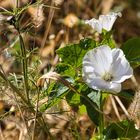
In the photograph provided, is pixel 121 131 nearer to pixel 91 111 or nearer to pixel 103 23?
pixel 91 111

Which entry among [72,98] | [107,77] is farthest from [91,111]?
[107,77]

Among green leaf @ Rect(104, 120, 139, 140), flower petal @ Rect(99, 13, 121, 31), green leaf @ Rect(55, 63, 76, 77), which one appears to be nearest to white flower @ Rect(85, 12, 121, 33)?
flower petal @ Rect(99, 13, 121, 31)

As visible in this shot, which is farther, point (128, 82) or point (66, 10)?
point (66, 10)

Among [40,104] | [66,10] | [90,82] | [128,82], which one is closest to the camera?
[90,82]

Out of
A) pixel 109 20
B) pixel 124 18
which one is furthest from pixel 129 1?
pixel 109 20

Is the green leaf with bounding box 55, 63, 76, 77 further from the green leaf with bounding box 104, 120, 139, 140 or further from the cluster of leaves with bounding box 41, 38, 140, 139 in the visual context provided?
the green leaf with bounding box 104, 120, 139, 140

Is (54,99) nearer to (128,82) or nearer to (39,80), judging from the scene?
(39,80)

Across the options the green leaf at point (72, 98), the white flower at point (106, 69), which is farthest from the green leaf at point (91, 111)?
the white flower at point (106, 69)
